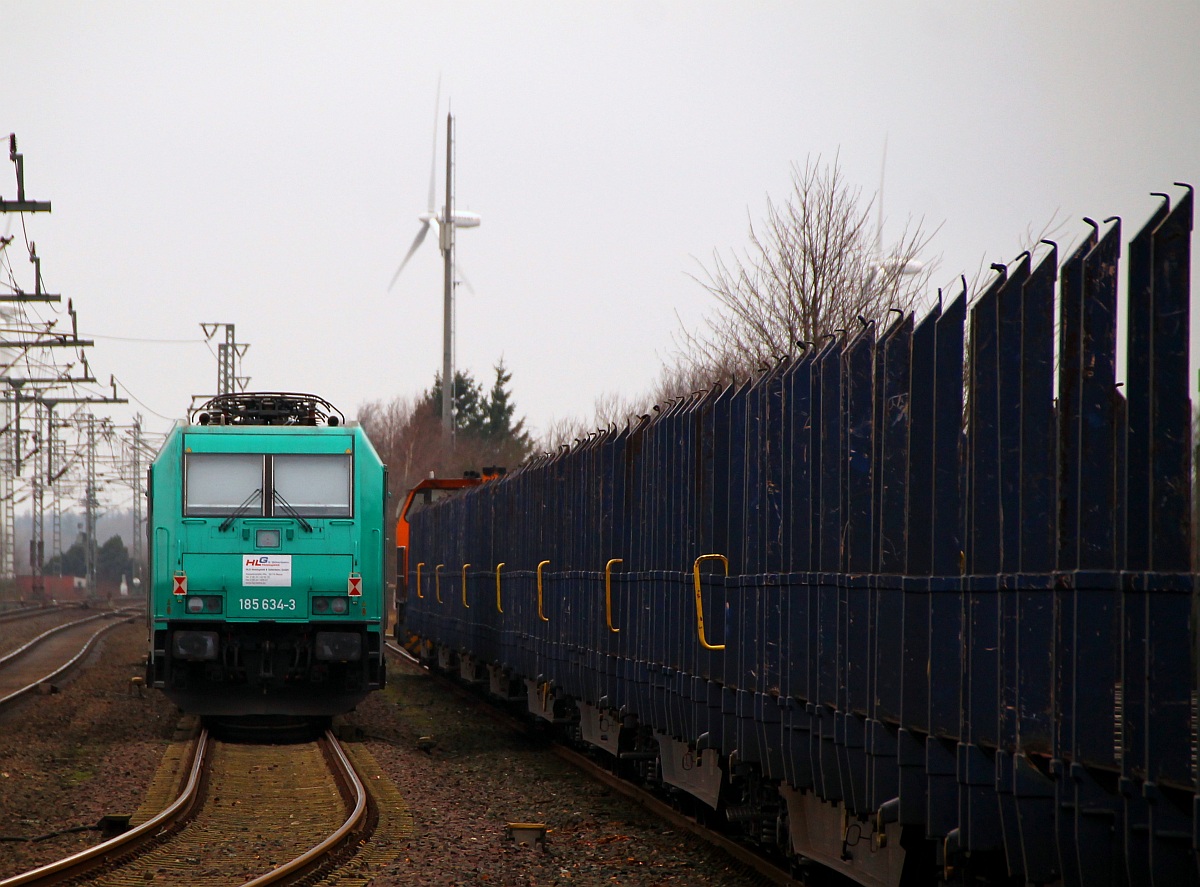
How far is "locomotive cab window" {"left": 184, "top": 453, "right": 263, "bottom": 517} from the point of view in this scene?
14.7m

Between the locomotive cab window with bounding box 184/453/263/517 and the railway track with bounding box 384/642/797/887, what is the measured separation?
424 centimetres

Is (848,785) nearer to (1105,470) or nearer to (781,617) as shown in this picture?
(781,617)

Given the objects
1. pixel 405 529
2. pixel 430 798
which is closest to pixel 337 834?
pixel 430 798

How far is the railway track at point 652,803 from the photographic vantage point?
8711 millimetres

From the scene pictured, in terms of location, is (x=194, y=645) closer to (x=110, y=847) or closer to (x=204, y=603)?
(x=204, y=603)

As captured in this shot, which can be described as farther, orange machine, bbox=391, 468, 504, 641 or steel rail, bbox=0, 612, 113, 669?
steel rail, bbox=0, 612, 113, 669

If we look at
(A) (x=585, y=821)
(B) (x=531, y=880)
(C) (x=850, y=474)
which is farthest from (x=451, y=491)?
(C) (x=850, y=474)

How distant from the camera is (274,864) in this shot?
9250 millimetres

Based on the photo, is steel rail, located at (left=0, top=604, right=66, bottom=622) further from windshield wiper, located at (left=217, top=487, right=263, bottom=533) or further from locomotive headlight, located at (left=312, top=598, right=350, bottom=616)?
locomotive headlight, located at (left=312, top=598, right=350, bottom=616)

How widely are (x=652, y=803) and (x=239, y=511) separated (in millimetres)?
5820

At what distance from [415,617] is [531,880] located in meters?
17.1

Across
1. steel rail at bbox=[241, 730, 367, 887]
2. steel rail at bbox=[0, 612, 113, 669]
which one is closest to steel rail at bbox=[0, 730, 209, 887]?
steel rail at bbox=[241, 730, 367, 887]

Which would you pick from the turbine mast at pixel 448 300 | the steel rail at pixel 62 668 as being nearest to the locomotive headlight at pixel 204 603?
the steel rail at pixel 62 668

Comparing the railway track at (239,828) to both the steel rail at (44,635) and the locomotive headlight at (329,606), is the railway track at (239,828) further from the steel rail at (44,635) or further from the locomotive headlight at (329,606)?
the steel rail at (44,635)
